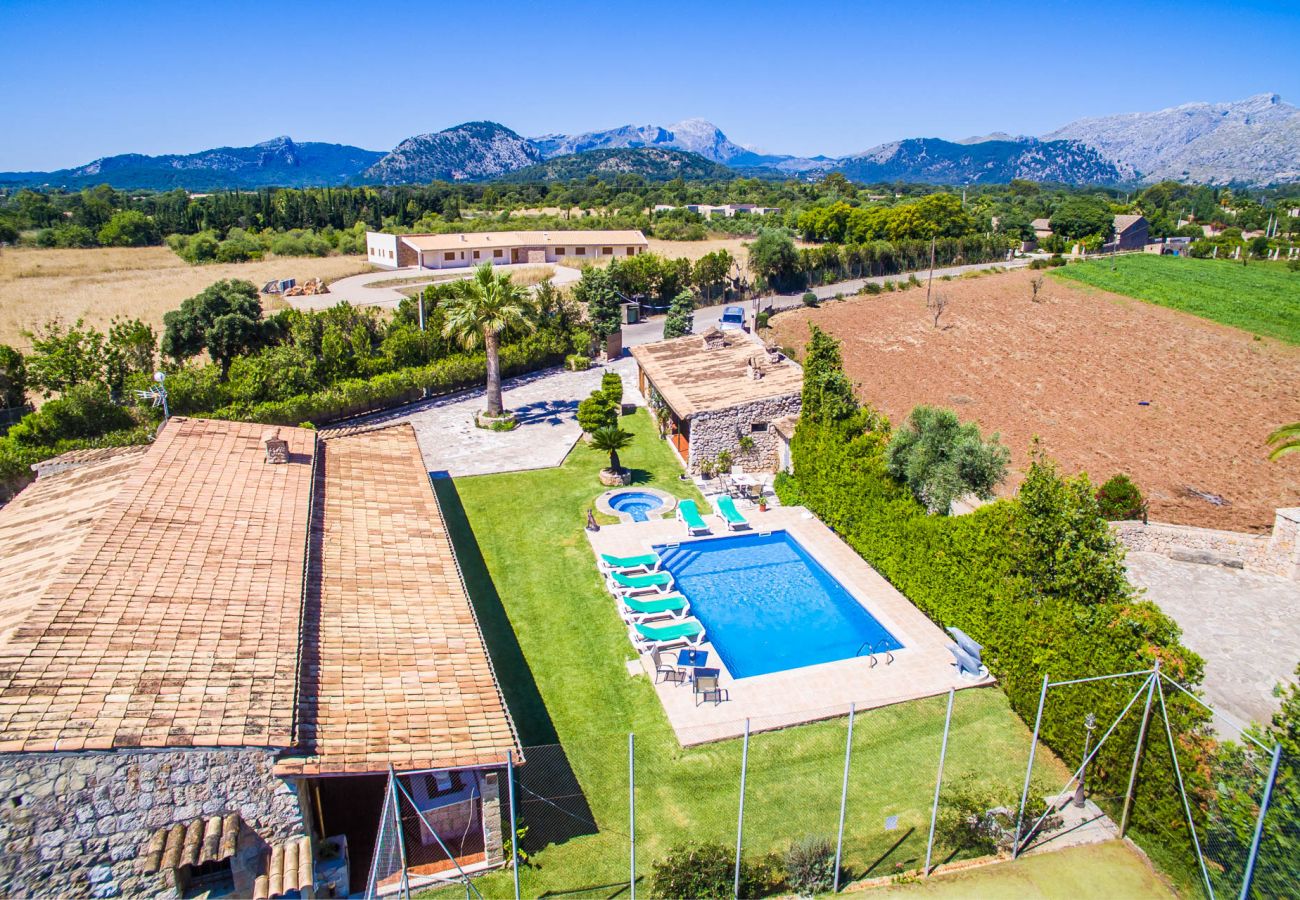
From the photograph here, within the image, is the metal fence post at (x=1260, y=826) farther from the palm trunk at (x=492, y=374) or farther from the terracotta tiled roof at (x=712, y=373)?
the palm trunk at (x=492, y=374)

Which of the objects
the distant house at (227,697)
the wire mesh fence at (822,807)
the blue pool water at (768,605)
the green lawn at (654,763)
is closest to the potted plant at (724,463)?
the blue pool water at (768,605)

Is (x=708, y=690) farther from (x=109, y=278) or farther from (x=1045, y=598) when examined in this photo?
(x=109, y=278)

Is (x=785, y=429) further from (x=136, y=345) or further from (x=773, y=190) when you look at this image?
(x=773, y=190)

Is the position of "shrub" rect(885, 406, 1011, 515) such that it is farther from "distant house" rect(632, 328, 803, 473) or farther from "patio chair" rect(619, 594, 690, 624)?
"distant house" rect(632, 328, 803, 473)

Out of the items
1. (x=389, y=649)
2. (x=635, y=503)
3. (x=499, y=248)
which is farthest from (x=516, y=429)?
(x=499, y=248)

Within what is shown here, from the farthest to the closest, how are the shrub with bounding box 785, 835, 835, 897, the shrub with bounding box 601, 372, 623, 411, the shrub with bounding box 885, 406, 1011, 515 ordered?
the shrub with bounding box 601, 372, 623, 411 < the shrub with bounding box 885, 406, 1011, 515 < the shrub with bounding box 785, 835, 835, 897

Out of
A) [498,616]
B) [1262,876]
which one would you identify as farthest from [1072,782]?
[498,616]

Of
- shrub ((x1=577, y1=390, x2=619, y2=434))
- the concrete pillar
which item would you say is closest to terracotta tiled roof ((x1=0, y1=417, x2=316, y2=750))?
the concrete pillar
